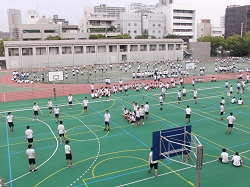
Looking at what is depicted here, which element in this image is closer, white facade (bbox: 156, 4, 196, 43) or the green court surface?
the green court surface

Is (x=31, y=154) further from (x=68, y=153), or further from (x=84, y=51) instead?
(x=84, y=51)

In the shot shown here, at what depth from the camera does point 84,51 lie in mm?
72250

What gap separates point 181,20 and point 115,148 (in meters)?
113

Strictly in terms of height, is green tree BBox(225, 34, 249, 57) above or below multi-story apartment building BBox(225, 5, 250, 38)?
below

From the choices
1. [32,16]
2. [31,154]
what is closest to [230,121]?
[31,154]

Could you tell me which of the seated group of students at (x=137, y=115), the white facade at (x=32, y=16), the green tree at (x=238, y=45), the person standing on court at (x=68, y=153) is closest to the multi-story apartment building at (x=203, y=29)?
the green tree at (x=238, y=45)

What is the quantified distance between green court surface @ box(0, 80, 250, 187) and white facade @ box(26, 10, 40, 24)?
161 m

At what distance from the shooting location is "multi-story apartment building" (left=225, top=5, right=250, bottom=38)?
410 feet

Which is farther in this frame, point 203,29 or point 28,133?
point 203,29

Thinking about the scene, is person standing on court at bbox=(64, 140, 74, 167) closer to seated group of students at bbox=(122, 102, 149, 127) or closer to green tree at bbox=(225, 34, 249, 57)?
seated group of students at bbox=(122, 102, 149, 127)

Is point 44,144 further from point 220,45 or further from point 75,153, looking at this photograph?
point 220,45

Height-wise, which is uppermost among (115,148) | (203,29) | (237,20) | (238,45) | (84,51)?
(237,20)

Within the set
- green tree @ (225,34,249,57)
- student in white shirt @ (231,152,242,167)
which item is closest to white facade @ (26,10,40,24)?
green tree @ (225,34,249,57)

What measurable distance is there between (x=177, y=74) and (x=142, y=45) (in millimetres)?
32849
